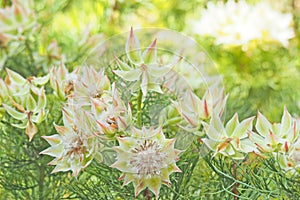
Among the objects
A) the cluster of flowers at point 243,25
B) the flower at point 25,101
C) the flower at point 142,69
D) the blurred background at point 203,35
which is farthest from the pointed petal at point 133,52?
the cluster of flowers at point 243,25

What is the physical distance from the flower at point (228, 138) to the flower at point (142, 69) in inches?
2.0

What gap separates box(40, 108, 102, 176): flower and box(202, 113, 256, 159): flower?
0.09 meters

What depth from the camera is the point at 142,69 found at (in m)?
0.49

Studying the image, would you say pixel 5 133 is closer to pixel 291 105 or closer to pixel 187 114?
pixel 187 114

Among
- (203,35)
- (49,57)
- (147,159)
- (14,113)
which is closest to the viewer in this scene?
(147,159)

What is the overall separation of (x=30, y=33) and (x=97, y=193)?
330 mm

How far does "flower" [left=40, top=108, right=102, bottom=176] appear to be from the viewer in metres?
0.48

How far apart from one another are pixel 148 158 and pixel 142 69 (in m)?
0.07

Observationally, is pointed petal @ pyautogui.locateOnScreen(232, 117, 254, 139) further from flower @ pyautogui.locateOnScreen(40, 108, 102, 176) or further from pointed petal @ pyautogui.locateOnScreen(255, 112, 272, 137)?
flower @ pyautogui.locateOnScreen(40, 108, 102, 176)

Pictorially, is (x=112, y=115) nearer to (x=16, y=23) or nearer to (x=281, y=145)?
(x=281, y=145)

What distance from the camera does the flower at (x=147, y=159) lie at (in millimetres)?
459

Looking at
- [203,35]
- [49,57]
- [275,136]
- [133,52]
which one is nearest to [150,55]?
[133,52]

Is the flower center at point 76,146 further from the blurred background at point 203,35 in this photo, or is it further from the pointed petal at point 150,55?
the blurred background at point 203,35

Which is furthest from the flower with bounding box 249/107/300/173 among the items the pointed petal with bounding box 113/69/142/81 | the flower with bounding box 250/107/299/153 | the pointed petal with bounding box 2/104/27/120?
the pointed petal with bounding box 2/104/27/120
